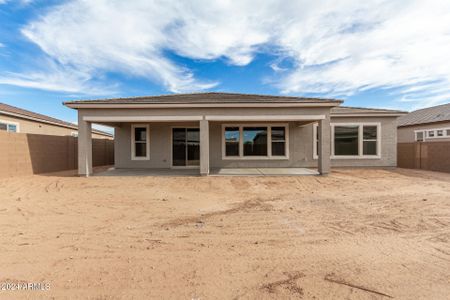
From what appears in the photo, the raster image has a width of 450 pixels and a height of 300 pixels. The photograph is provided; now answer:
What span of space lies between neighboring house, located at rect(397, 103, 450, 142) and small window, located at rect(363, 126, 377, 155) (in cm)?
692

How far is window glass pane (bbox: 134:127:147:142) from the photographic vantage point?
13.7 meters

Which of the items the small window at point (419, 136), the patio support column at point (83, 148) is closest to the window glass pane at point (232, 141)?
the patio support column at point (83, 148)

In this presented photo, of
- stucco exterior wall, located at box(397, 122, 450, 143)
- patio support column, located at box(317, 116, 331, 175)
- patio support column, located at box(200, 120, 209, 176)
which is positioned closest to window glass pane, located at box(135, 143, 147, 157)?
patio support column, located at box(200, 120, 209, 176)

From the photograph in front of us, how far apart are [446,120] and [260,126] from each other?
44.6 feet

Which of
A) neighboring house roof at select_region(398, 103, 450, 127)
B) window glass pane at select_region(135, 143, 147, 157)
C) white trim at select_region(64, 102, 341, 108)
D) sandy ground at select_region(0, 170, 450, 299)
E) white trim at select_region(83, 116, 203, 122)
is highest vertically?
neighboring house roof at select_region(398, 103, 450, 127)

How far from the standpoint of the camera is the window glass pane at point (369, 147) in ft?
46.1

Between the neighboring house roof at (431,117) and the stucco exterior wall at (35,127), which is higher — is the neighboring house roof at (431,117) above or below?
above

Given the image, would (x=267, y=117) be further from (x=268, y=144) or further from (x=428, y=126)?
(x=428, y=126)

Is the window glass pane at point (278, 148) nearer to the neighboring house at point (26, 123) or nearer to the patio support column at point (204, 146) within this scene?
the patio support column at point (204, 146)

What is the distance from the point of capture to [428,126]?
18000mm

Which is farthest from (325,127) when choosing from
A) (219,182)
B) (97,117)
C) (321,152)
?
(97,117)

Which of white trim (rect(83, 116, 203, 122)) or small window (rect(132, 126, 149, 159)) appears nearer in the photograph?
white trim (rect(83, 116, 203, 122))

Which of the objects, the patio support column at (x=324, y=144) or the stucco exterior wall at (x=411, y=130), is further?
the stucco exterior wall at (x=411, y=130)

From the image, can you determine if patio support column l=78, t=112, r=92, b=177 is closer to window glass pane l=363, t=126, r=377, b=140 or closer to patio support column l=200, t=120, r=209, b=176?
patio support column l=200, t=120, r=209, b=176
